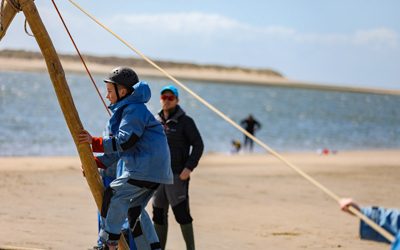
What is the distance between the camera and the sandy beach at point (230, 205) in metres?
10.2

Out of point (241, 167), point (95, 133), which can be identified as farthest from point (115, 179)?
point (95, 133)

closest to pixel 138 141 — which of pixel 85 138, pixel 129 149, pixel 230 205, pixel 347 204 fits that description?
pixel 129 149

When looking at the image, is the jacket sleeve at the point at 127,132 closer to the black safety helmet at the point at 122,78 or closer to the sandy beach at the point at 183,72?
the black safety helmet at the point at 122,78

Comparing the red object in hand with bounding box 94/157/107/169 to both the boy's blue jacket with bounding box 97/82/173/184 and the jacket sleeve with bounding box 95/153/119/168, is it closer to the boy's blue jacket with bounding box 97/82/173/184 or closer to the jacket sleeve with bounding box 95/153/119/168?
the jacket sleeve with bounding box 95/153/119/168

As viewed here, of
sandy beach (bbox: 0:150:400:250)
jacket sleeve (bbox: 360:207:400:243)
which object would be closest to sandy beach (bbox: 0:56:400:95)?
sandy beach (bbox: 0:150:400:250)

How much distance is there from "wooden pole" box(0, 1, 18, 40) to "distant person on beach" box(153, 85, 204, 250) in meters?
1.78

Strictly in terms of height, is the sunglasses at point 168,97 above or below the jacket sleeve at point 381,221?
above

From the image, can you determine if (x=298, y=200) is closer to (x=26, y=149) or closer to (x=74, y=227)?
(x=74, y=227)

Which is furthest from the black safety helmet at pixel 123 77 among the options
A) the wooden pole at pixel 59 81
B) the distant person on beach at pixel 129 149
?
the wooden pole at pixel 59 81

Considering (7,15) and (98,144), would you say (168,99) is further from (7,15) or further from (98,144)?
(7,15)

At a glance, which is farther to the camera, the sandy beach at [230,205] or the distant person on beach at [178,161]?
the sandy beach at [230,205]

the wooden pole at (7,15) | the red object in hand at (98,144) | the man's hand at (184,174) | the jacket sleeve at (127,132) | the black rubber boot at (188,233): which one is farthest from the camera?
the black rubber boot at (188,233)

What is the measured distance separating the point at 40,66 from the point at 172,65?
42.0 metres

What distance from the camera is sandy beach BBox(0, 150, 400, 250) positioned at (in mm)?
10242
